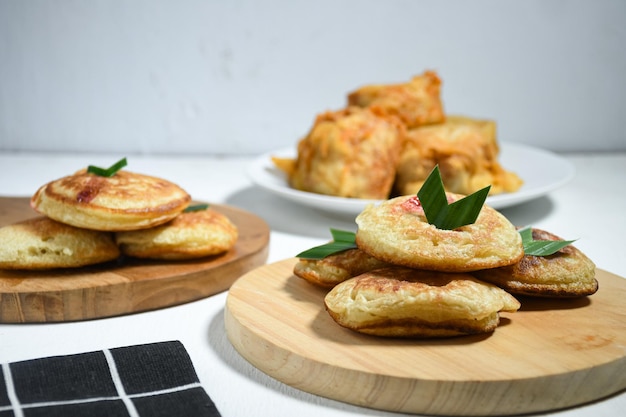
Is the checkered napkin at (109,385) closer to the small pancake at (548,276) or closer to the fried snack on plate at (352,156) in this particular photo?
the small pancake at (548,276)

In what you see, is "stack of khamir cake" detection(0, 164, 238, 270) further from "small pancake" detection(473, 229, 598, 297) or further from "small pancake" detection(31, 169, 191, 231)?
"small pancake" detection(473, 229, 598, 297)

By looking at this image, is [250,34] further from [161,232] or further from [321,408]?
[321,408]

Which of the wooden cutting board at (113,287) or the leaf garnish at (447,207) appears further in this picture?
the wooden cutting board at (113,287)

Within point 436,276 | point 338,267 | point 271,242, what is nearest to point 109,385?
point 338,267

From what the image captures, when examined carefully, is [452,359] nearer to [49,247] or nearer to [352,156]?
[49,247]

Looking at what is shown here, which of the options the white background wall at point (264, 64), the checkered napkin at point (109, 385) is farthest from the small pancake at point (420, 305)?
the white background wall at point (264, 64)

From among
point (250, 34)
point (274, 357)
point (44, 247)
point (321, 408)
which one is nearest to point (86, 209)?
point (44, 247)
